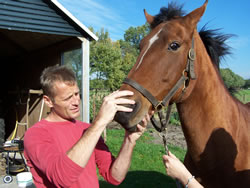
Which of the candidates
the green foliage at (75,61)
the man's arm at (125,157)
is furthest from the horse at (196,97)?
the green foliage at (75,61)

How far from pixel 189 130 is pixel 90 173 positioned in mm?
1005

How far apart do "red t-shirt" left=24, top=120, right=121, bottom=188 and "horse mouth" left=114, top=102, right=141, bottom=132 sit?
17.2 inches

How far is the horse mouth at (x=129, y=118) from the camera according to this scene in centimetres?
151

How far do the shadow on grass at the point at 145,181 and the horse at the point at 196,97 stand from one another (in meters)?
2.56

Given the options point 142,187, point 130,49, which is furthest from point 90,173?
point 130,49

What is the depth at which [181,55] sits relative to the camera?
73.2 inches

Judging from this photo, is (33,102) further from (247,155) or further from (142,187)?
(247,155)

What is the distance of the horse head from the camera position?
1.63 m

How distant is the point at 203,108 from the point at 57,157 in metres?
1.37

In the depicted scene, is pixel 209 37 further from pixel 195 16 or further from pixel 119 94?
pixel 119 94

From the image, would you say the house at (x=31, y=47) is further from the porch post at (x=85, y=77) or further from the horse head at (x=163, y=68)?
the horse head at (x=163, y=68)

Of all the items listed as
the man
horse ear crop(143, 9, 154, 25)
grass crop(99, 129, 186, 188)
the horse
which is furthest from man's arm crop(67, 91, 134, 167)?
grass crop(99, 129, 186, 188)

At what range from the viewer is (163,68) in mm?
1770

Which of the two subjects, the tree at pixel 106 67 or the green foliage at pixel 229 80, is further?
the tree at pixel 106 67
